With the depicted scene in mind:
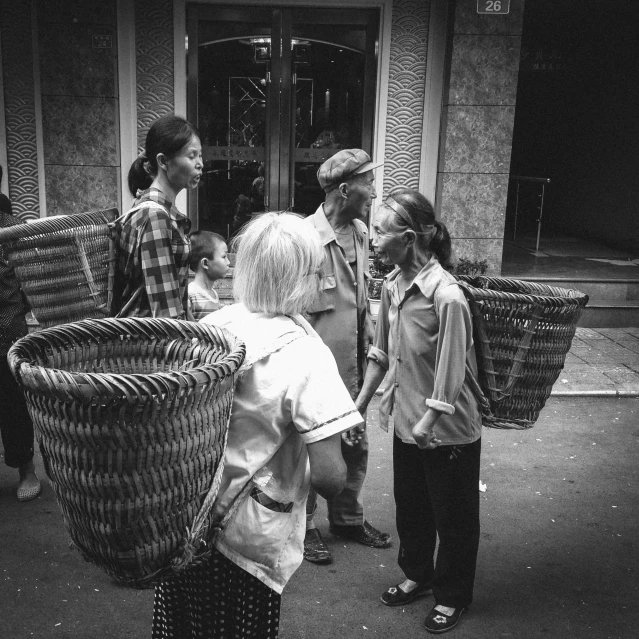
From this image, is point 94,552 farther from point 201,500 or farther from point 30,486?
point 30,486

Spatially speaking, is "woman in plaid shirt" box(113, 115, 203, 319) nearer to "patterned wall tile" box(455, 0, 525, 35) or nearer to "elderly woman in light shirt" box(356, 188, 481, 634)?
"elderly woman in light shirt" box(356, 188, 481, 634)

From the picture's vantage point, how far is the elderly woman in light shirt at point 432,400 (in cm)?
280

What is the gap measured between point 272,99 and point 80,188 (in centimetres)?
244

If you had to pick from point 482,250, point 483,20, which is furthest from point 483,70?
point 482,250

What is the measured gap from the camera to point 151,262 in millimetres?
2846

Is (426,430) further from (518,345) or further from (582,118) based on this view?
(582,118)

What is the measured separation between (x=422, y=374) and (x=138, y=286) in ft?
3.88

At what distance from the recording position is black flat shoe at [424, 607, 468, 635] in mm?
3066

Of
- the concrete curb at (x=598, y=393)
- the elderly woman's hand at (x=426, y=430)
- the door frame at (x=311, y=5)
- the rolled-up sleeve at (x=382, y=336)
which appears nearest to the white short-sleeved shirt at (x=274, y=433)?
the elderly woman's hand at (x=426, y=430)

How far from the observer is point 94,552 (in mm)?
1655

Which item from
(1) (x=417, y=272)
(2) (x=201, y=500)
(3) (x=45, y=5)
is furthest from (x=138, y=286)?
(3) (x=45, y=5)

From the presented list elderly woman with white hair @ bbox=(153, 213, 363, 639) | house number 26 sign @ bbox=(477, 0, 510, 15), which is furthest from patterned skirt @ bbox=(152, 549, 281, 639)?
house number 26 sign @ bbox=(477, 0, 510, 15)

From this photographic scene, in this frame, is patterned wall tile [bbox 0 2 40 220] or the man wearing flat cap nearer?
the man wearing flat cap

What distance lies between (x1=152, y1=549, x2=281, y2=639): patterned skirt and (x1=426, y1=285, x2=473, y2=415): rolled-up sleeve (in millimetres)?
1031
